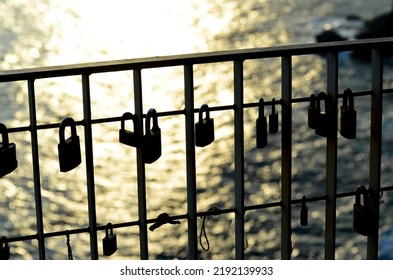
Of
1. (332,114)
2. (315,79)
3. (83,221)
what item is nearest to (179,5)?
(315,79)

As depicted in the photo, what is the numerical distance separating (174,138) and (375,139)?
13.1 m

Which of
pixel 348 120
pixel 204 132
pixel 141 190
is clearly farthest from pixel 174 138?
pixel 141 190

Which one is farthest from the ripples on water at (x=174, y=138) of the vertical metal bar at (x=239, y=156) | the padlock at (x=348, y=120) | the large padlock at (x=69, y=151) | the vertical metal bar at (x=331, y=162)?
the large padlock at (x=69, y=151)

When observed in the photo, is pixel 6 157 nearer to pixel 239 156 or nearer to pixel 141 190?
pixel 141 190

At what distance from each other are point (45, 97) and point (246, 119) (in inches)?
148

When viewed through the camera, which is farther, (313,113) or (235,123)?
(313,113)

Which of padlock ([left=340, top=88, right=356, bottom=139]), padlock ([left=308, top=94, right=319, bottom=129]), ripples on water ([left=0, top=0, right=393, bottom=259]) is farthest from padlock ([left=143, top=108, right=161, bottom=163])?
ripples on water ([left=0, top=0, right=393, bottom=259])

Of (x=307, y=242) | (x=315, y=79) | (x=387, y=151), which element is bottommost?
(x=307, y=242)

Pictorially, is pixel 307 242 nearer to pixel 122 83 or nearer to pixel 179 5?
pixel 122 83

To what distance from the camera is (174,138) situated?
1612 centimetres

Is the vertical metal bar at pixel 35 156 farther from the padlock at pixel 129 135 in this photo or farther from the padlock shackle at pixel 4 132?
the padlock at pixel 129 135

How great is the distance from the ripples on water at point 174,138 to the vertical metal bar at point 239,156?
25.4ft

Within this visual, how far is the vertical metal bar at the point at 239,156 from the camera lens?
2828 mm

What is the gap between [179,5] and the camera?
27.1 metres
